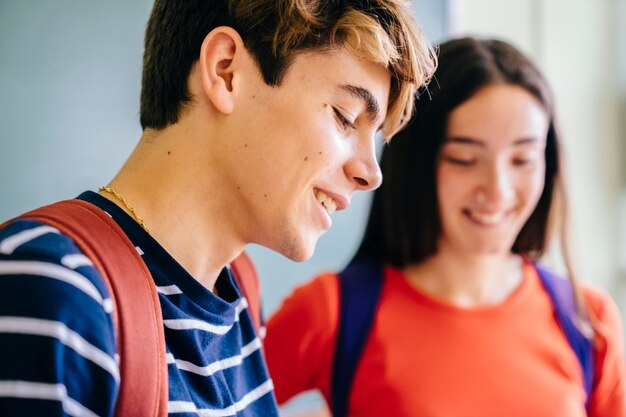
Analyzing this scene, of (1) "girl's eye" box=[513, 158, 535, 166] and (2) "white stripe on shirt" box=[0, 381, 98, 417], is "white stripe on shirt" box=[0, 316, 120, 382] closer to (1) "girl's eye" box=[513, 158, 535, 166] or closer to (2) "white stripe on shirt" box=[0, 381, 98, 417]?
(2) "white stripe on shirt" box=[0, 381, 98, 417]

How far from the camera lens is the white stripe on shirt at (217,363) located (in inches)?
28.1

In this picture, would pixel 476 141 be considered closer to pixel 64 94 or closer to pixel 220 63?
pixel 220 63

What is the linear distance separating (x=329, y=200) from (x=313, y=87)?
14 cm

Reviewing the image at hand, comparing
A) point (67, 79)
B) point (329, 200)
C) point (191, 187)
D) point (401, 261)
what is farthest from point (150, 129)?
point (401, 261)

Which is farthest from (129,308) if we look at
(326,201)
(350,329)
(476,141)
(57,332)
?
(476,141)

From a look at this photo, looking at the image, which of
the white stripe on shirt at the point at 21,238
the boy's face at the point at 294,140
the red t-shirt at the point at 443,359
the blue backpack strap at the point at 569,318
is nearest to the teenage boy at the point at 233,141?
the boy's face at the point at 294,140

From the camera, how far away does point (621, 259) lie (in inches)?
92.6

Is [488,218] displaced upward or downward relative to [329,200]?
downward

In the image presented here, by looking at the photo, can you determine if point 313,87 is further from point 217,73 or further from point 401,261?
point 401,261

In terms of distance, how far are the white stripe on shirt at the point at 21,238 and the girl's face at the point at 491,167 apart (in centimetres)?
78

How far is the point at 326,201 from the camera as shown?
0.83 m

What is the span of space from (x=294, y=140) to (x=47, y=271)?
0.31 m

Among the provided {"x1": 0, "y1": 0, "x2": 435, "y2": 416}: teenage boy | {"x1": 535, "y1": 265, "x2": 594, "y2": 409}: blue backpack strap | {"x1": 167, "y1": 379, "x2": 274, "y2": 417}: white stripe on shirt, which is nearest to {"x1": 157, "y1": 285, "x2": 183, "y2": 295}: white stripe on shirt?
{"x1": 0, "y1": 0, "x2": 435, "y2": 416}: teenage boy

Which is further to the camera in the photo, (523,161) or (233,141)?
(523,161)
